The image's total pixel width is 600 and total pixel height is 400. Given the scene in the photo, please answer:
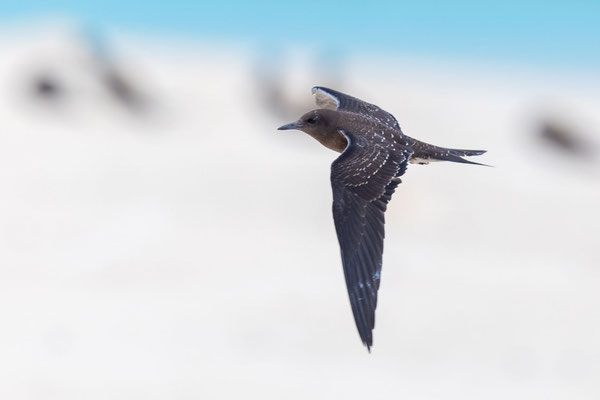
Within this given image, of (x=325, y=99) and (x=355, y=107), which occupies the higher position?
(x=325, y=99)

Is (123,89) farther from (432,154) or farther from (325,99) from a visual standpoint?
(432,154)

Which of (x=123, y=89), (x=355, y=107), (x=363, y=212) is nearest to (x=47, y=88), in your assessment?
(x=123, y=89)

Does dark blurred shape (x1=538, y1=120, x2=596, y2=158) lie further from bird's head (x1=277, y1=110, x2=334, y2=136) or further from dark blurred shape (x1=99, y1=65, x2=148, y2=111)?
bird's head (x1=277, y1=110, x2=334, y2=136)

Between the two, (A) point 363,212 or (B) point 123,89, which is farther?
(B) point 123,89


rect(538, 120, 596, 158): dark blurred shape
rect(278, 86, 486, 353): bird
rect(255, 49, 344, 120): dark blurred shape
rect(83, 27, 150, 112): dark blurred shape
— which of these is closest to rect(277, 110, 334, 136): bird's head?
rect(278, 86, 486, 353): bird

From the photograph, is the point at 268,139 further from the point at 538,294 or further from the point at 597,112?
the point at 597,112

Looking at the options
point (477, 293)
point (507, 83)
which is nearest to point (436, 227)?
point (477, 293)

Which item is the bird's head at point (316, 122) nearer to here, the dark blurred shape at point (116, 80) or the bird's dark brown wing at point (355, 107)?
the bird's dark brown wing at point (355, 107)

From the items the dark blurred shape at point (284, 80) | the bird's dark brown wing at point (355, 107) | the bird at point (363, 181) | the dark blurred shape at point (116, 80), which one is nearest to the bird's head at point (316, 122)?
the bird at point (363, 181)
